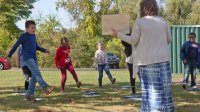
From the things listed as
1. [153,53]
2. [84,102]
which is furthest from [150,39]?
[84,102]

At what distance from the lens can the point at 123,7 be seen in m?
57.2

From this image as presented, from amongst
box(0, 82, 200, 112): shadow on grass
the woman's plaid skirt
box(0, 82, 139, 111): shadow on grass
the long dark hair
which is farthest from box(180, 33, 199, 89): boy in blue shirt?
the long dark hair

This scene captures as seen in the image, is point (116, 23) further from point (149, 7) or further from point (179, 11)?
point (179, 11)

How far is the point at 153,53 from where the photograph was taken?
6.14 metres

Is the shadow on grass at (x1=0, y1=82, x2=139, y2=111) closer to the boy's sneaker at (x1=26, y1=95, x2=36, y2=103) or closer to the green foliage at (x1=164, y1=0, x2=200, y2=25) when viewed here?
the boy's sneaker at (x1=26, y1=95, x2=36, y2=103)

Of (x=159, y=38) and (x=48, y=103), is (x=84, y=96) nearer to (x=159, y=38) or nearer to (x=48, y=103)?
(x=48, y=103)

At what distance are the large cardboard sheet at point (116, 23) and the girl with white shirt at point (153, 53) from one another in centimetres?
42

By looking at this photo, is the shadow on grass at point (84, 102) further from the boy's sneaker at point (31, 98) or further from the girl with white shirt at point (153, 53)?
the girl with white shirt at point (153, 53)

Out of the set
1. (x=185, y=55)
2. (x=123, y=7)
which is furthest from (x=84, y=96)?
(x=123, y=7)

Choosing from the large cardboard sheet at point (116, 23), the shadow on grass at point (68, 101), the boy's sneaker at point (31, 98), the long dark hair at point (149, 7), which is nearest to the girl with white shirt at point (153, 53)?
the long dark hair at point (149, 7)

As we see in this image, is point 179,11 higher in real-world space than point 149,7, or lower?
higher

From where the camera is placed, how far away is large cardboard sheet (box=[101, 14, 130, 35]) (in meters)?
6.70

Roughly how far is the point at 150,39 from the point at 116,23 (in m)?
0.89

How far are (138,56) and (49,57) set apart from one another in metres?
33.7
